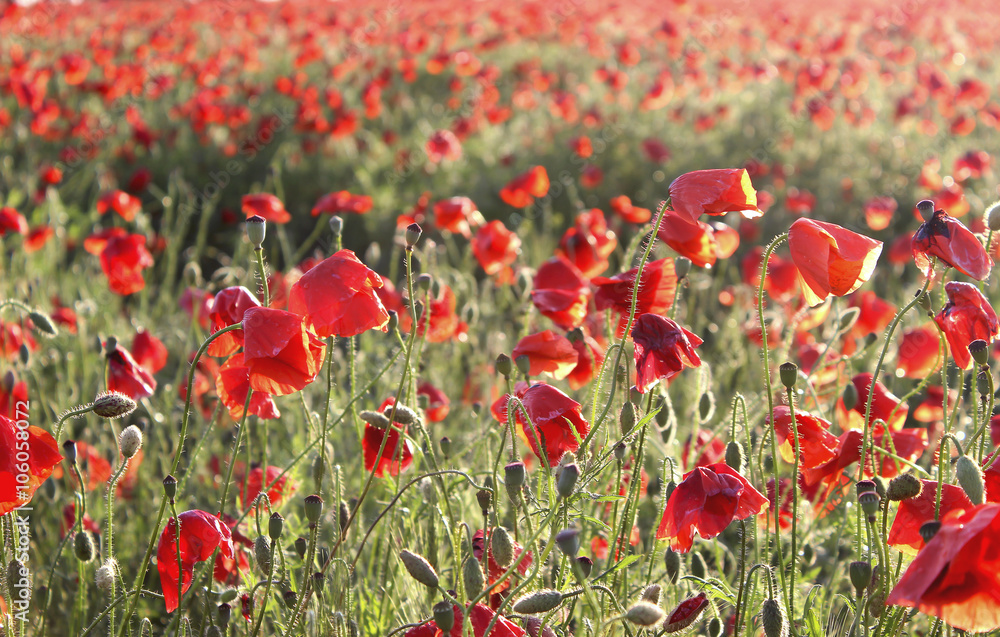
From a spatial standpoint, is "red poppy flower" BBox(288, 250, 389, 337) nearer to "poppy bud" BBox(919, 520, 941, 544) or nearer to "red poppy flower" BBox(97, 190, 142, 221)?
"poppy bud" BBox(919, 520, 941, 544)

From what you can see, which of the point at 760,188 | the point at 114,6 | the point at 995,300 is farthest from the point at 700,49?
the point at 114,6

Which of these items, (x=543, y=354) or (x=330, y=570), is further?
(x=330, y=570)

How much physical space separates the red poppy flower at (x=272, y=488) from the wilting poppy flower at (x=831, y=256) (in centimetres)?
105

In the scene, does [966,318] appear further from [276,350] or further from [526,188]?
[526,188]

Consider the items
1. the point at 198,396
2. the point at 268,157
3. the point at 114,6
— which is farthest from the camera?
the point at 114,6

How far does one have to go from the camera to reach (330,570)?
1731 millimetres

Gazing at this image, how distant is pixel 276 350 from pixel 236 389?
0.32 meters

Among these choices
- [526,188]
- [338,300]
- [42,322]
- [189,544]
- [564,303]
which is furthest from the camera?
[526,188]

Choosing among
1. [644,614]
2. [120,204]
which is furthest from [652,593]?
[120,204]

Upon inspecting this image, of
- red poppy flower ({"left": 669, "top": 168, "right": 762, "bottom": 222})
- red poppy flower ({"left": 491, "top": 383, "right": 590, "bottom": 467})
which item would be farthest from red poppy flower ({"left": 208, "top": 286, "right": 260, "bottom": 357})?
red poppy flower ({"left": 669, "top": 168, "right": 762, "bottom": 222})

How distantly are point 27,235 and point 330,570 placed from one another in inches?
90.0

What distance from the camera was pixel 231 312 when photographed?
5.10 ft

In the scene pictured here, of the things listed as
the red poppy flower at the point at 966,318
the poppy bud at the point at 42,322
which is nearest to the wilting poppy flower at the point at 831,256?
the red poppy flower at the point at 966,318

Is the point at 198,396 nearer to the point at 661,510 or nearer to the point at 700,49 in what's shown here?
the point at 661,510
